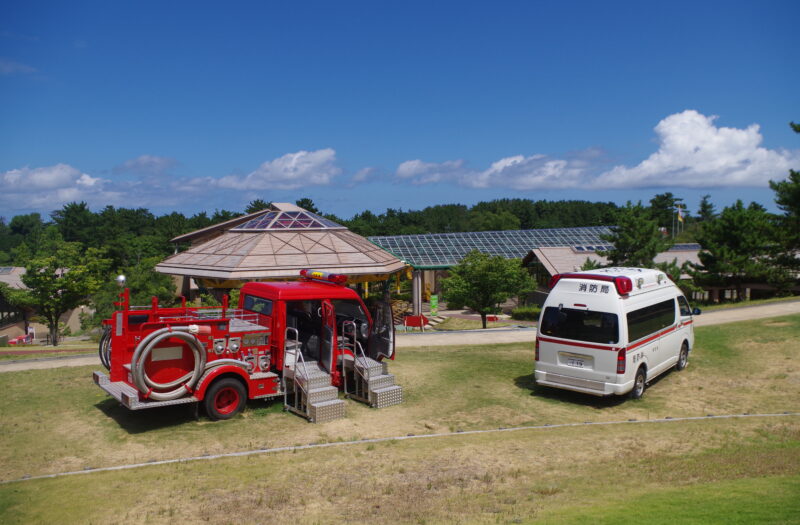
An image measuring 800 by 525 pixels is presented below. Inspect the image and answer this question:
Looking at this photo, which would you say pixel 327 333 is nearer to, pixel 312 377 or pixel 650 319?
pixel 312 377

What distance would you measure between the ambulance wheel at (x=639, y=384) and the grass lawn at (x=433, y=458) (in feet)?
0.97

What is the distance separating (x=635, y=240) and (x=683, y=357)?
2007cm

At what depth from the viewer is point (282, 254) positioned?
3131 cm

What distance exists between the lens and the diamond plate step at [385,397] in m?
12.3

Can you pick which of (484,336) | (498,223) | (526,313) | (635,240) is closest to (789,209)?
(635,240)

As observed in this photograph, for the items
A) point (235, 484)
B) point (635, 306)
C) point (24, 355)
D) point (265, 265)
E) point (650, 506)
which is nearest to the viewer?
point (650, 506)

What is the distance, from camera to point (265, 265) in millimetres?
29859

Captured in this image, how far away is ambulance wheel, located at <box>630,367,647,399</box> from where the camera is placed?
12766mm

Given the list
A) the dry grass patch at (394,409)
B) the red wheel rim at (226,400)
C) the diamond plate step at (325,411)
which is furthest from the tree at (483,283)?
the red wheel rim at (226,400)

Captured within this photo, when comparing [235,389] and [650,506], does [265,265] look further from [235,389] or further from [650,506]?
[650,506]

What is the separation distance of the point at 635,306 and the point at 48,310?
103 feet

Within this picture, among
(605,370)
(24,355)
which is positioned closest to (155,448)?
(605,370)

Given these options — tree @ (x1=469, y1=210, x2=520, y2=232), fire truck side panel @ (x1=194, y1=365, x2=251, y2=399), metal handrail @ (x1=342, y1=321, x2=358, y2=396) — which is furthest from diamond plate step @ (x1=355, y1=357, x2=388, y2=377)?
tree @ (x1=469, y1=210, x2=520, y2=232)

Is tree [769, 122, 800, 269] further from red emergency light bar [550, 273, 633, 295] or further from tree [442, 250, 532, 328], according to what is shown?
red emergency light bar [550, 273, 633, 295]
